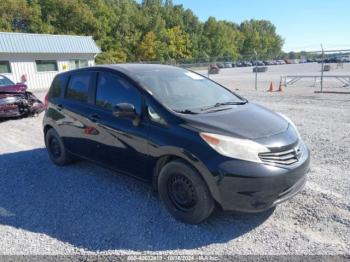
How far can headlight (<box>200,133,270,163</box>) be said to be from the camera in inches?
116

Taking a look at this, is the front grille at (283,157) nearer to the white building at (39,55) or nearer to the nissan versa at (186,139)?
the nissan versa at (186,139)

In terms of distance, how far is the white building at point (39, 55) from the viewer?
71.3 ft

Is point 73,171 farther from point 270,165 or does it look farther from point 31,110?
point 31,110

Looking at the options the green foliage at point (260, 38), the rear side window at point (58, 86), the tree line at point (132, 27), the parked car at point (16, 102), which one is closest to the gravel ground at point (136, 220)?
the rear side window at point (58, 86)

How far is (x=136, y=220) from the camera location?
11.4ft

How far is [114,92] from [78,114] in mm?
860

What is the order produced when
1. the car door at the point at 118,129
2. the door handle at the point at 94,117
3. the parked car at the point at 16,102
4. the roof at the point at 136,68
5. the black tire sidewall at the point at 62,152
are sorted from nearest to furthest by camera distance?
1. the car door at the point at 118,129
2. the roof at the point at 136,68
3. the door handle at the point at 94,117
4. the black tire sidewall at the point at 62,152
5. the parked car at the point at 16,102

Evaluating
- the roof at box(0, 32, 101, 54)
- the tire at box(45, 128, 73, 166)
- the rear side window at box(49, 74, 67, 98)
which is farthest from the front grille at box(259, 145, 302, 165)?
the roof at box(0, 32, 101, 54)

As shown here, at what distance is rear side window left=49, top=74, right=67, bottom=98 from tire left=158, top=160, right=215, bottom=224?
9.06ft

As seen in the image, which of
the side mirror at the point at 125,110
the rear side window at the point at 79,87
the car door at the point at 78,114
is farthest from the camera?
the rear side window at the point at 79,87

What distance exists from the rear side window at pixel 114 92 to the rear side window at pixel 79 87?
1.03ft

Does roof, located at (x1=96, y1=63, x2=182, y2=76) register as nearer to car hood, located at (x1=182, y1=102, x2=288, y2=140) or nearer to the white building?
car hood, located at (x1=182, y1=102, x2=288, y2=140)

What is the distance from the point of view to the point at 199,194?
3125mm

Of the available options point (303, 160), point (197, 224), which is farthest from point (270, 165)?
point (197, 224)
